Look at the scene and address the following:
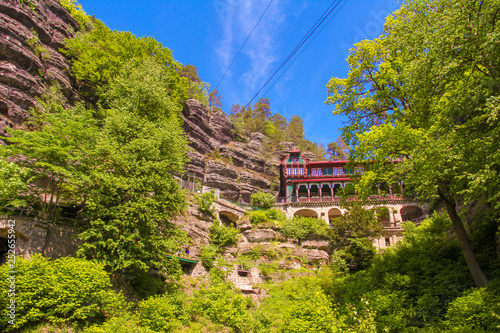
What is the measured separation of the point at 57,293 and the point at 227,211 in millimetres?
21477

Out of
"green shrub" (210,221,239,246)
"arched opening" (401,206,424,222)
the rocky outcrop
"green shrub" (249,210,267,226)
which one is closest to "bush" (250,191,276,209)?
"green shrub" (249,210,267,226)

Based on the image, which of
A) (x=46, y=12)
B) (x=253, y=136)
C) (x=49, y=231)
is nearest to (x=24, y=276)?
(x=49, y=231)

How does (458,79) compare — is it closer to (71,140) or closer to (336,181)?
(71,140)

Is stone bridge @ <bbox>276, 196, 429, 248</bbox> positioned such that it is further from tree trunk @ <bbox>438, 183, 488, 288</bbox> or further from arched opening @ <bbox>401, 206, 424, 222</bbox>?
tree trunk @ <bbox>438, 183, 488, 288</bbox>

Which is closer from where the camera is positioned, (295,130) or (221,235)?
(221,235)

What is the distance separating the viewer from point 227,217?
107ft

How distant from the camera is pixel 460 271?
39.6 feet

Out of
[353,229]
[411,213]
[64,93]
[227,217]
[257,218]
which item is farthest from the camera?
[411,213]

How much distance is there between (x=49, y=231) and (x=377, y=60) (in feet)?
62.6

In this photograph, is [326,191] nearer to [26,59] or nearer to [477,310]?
[477,310]

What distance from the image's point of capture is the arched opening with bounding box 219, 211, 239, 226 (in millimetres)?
31694

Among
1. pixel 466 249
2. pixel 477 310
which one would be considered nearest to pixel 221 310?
pixel 477 310

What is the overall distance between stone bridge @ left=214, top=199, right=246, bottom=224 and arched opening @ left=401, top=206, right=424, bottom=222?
81.3 feet

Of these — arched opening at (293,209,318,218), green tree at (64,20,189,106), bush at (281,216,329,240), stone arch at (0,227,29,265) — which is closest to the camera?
stone arch at (0,227,29,265)
